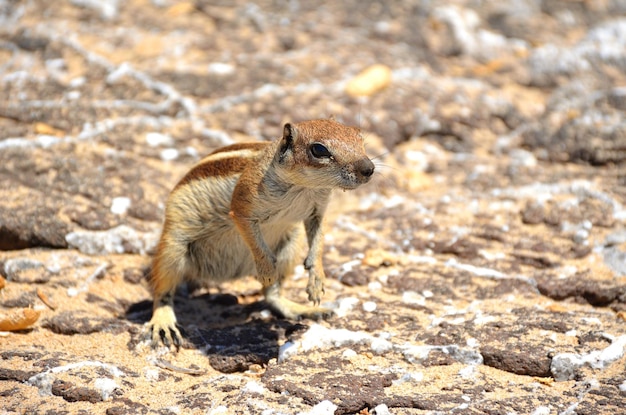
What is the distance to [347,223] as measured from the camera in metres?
5.64

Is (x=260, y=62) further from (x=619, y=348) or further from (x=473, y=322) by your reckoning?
(x=619, y=348)

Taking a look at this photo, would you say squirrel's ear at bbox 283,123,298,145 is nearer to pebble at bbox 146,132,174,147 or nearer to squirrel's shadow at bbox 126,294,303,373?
squirrel's shadow at bbox 126,294,303,373

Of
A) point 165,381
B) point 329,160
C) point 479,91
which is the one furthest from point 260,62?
point 165,381

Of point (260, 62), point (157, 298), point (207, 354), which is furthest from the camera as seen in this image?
point (260, 62)

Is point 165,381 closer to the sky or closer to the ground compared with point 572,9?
closer to the ground

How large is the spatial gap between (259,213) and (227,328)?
30.7 inches

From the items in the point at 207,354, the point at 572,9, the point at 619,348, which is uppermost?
the point at 572,9

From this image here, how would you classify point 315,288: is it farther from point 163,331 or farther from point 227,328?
point 163,331

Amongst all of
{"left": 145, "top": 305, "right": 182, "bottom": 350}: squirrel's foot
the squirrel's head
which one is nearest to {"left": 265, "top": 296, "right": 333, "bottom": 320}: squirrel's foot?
{"left": 145, "top": 305, "right": 182, "bottom": 350}: squirrel's foot

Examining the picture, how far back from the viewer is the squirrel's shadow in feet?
12.9

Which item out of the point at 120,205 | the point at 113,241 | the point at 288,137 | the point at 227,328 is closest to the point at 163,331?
the point at 227,328

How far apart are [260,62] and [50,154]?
2400 millimetres

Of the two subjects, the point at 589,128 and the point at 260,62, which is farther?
the point at 260,62

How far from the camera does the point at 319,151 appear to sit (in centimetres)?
370
